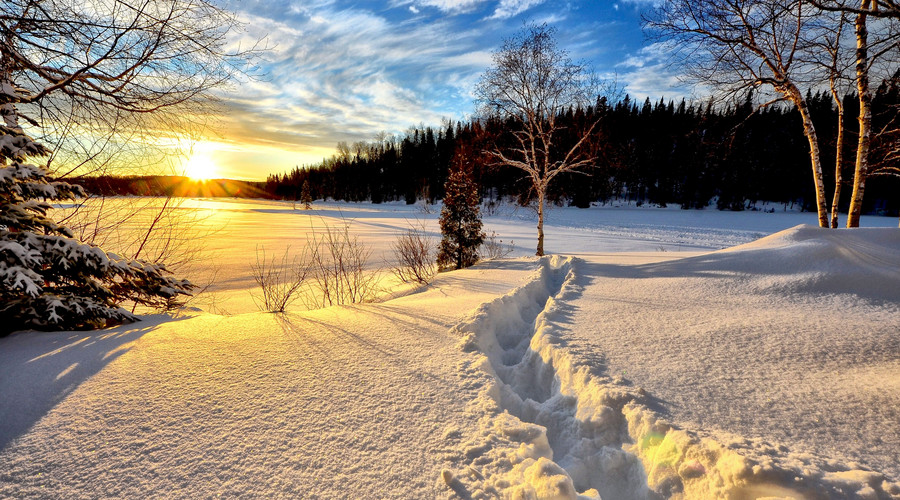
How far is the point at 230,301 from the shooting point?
653 centimetres

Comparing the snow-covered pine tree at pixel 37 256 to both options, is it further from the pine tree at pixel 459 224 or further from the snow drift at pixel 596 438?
the pine tree at pixel 459 224

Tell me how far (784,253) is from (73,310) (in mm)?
8042

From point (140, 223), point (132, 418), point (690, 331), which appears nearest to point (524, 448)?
point (132, 418)

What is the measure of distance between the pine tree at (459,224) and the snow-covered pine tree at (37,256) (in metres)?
7.12

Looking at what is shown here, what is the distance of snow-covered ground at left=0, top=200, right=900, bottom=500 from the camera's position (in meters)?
1.48

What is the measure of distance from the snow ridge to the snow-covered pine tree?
11.2 ft

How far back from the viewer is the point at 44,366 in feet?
7.48

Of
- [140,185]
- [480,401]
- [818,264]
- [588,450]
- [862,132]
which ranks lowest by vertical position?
[588,450]

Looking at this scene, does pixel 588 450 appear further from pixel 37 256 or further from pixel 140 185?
pixel 140 185

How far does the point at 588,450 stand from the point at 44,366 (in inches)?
140

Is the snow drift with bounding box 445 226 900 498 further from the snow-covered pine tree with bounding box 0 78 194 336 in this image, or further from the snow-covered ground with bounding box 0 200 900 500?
the snow-covered pine tree with bounding box 0 78 194 336

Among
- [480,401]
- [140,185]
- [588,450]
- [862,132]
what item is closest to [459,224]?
[140,185]

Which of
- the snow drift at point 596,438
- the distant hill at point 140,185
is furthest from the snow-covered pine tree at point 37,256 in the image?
the snow drift at point 596,438

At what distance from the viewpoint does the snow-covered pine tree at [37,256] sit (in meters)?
2.70
